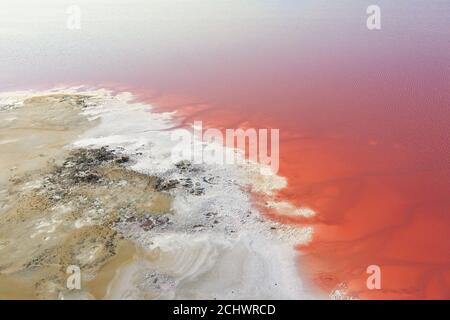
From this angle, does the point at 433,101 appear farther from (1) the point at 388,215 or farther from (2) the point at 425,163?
(1) the point at 388,215

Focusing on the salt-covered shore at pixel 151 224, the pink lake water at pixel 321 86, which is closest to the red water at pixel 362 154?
the pink lake water at pixel 321 86

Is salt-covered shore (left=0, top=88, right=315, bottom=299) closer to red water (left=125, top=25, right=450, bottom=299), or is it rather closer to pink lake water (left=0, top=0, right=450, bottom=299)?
red water (left=125, top=25, right=450, bottom=299)

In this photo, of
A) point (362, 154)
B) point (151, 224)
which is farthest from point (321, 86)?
point (151, 224)

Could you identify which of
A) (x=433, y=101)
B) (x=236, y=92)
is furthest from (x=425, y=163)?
(x=236, y=92)

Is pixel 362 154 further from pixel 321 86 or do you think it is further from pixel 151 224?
pixel 151 224
